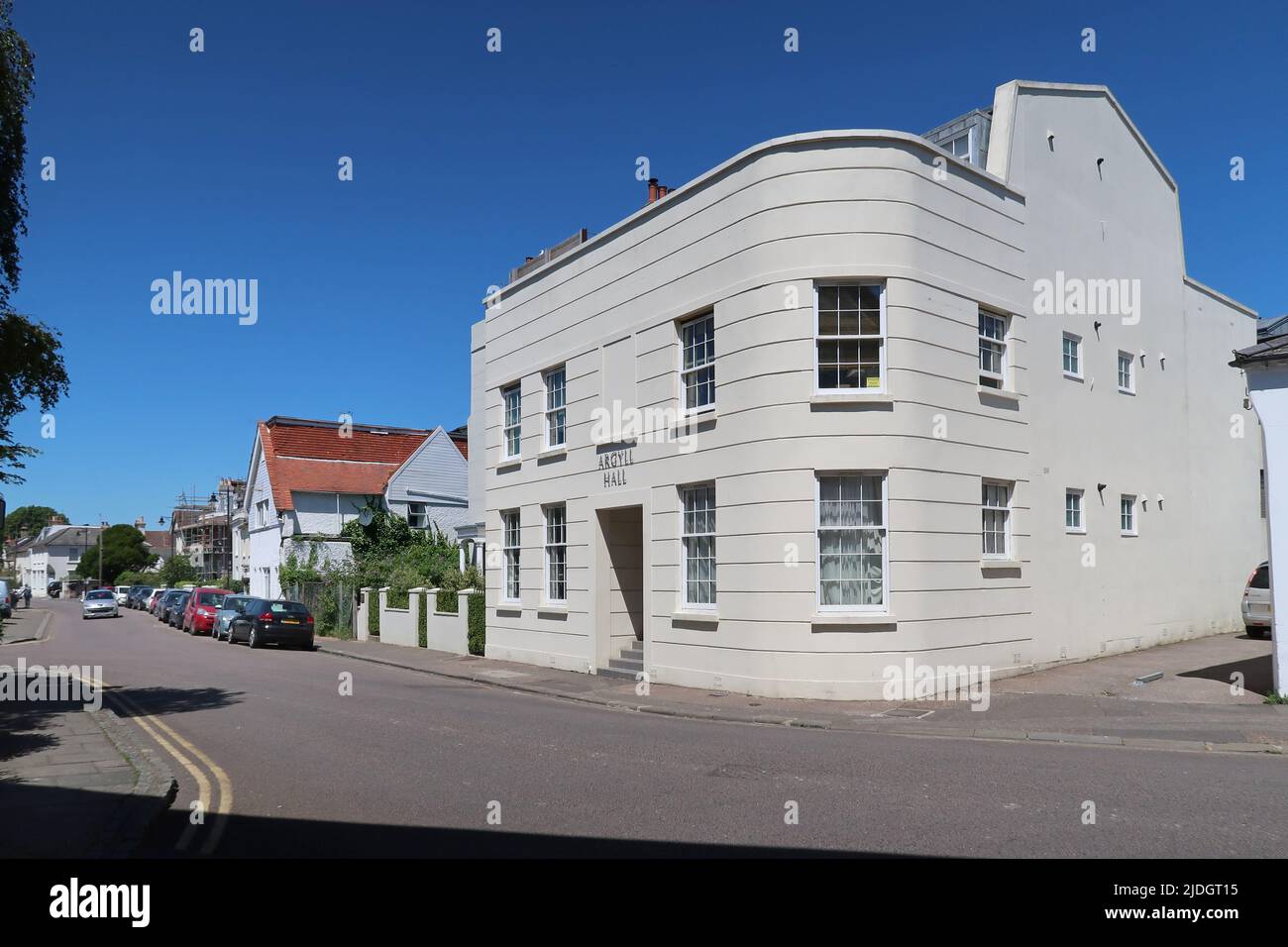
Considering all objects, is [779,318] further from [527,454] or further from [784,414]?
[527,454]

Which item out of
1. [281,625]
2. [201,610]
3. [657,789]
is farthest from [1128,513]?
[201,610]

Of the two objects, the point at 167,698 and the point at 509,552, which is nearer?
the point at 167,698

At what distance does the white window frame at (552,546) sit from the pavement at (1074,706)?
1.89 metres

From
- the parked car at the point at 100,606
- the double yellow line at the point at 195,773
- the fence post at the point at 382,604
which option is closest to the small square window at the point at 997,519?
the double yellow line at the point at 195,773

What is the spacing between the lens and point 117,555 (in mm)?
104500

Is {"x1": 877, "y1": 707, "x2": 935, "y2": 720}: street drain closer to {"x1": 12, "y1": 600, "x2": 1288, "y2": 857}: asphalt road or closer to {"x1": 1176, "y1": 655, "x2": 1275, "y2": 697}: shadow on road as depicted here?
{"x1": 12, "y1": 600, "x2": 1288, "y2": 857}: asphalt road

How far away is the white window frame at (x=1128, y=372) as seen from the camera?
2024 cm

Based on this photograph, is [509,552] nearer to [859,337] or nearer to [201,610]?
[859,337]

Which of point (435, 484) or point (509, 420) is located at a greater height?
point (509, 420)

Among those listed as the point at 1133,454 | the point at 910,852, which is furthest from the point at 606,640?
the point at 910,852

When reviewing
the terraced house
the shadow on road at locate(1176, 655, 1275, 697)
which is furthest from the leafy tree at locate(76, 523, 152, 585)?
the shadow on road at locate(1176, 655, 1275, 697)

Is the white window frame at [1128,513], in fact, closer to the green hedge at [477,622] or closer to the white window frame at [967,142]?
the white window frame at [967,142]

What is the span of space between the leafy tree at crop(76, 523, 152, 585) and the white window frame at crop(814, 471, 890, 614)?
351 feet

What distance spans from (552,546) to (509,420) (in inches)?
142
